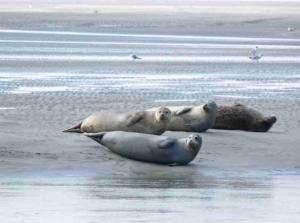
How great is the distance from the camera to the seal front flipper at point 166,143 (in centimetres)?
1140

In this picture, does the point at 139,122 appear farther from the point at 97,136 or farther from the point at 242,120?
the point at 242,120

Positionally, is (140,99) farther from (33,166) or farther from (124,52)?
(124,52)

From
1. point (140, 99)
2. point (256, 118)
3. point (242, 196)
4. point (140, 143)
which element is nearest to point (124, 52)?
point (140, 99)

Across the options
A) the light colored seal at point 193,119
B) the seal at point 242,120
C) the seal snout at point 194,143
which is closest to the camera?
the seal snout at point 194,143

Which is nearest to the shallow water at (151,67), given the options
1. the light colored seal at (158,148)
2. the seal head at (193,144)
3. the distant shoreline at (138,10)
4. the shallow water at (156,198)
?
the light colored seal at (158,148)

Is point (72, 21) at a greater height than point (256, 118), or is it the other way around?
point (256, 118)

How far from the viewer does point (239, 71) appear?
2539 centimetres

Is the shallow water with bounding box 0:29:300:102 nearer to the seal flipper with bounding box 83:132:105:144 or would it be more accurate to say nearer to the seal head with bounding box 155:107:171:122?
the seal head with bounding box 155:107:171:122

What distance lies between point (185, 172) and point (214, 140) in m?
2.00

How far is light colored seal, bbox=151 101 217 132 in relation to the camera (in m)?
13.5

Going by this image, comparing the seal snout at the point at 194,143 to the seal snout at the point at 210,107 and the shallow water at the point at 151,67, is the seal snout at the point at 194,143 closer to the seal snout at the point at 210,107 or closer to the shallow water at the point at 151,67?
the seal snout at the point at 210,107

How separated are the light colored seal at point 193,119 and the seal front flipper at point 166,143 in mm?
1862

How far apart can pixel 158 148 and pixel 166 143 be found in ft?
0.31

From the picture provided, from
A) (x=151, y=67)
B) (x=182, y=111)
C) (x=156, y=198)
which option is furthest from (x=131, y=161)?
(x=151, y=67)
